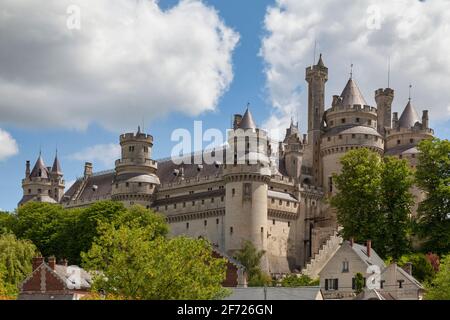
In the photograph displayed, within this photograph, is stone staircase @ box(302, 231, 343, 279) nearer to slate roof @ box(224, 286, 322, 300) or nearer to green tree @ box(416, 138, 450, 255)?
green tree @ box(416, 138, 450, 255)

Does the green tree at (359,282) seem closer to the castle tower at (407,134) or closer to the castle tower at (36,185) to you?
the castle tower at (407,134)

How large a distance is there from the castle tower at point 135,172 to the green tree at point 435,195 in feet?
129

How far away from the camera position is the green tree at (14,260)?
6869 centimetres

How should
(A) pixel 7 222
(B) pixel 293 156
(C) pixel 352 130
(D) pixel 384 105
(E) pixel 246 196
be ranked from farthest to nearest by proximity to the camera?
(D) pixel 384 105 < (B) pixel 293 156 < (A) pixel 7 222 < (C) pixel 352 130 < (E) pixel 246 196

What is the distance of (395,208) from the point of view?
7262 cm

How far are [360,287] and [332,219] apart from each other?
35.0 m

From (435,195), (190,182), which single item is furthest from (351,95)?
(435,195)

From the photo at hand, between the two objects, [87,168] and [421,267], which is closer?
[421,267]

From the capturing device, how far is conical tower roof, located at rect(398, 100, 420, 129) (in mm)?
100938

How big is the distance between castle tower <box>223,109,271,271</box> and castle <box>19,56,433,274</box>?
0.33 ft

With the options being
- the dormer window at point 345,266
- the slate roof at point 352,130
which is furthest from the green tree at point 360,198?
the slate roof at point 352,130

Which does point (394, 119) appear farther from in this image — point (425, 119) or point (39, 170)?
point (39, 170)

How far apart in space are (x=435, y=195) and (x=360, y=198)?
689 cm
